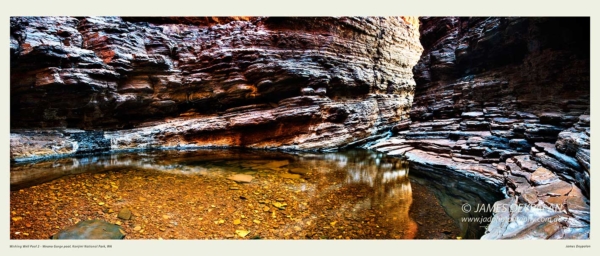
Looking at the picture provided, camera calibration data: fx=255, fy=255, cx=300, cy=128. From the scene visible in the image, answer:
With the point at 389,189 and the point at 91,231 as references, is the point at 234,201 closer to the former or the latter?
the point at 91,231

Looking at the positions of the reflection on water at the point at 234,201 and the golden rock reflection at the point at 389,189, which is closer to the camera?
the reflection on water at the point at 234,201

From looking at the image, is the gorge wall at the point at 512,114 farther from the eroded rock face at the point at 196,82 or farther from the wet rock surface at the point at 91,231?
the wet rock surface at the point at 91,231

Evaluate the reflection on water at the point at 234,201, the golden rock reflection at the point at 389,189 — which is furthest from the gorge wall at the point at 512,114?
the reflection on water at the point at 234,201

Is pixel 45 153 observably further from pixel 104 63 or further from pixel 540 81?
pixel 540 81

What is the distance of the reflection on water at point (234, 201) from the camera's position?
4375mm

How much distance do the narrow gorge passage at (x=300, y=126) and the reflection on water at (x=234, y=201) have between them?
2.0 inches

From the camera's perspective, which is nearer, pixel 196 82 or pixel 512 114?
pixel 512 114

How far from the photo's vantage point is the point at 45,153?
1150 cm

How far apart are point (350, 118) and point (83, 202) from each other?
1489cm

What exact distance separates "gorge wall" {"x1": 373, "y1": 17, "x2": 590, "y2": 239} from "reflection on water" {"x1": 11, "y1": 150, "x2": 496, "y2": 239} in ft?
5.51

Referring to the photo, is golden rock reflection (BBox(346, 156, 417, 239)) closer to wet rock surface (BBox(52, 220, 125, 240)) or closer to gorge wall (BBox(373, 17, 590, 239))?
gorge wall (BBox(373, 17, 590, 239))

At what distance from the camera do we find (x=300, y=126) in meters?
16.6

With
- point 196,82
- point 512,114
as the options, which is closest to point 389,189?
point 512,114

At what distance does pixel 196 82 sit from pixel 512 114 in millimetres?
16761
